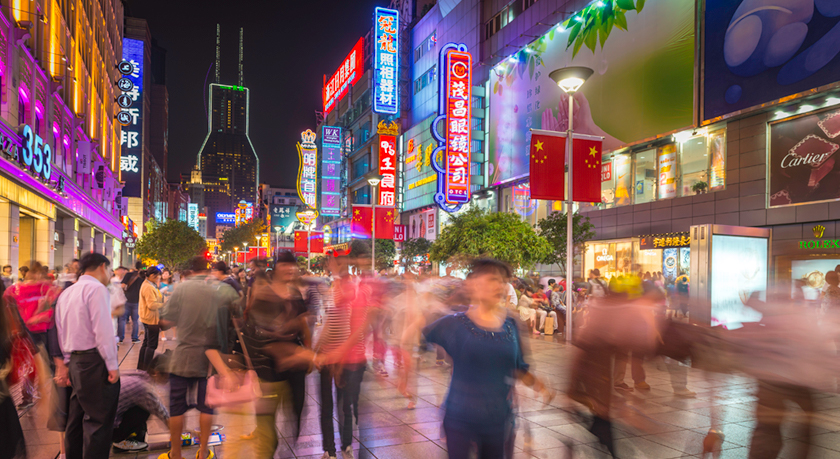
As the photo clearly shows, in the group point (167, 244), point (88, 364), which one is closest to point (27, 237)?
point (88, 364)

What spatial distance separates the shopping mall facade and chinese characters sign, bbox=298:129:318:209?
107 ft

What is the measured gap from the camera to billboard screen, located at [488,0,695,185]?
23.6 metres

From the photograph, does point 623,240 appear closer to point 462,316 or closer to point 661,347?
point 661,347

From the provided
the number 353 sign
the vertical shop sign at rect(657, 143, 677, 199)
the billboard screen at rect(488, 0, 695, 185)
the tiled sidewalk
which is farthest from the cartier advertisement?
the number 353 sign

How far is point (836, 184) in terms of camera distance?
1802 centimetres

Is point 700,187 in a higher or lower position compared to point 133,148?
lower

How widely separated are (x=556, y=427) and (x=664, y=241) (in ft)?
61.2

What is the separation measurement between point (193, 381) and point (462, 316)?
3023 millimetres

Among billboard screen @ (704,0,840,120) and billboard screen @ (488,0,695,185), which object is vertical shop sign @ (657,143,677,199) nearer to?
billboard screen @ (488,0,695,185)

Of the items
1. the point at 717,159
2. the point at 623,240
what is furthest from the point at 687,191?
the point at 623,240

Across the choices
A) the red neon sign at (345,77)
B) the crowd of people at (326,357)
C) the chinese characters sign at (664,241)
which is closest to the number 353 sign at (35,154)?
the crowd of people at (326,357)

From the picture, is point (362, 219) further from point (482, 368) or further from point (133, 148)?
point (133, 148)

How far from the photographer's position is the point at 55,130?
24750 millimetres

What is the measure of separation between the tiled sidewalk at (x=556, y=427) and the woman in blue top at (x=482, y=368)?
1.90m
